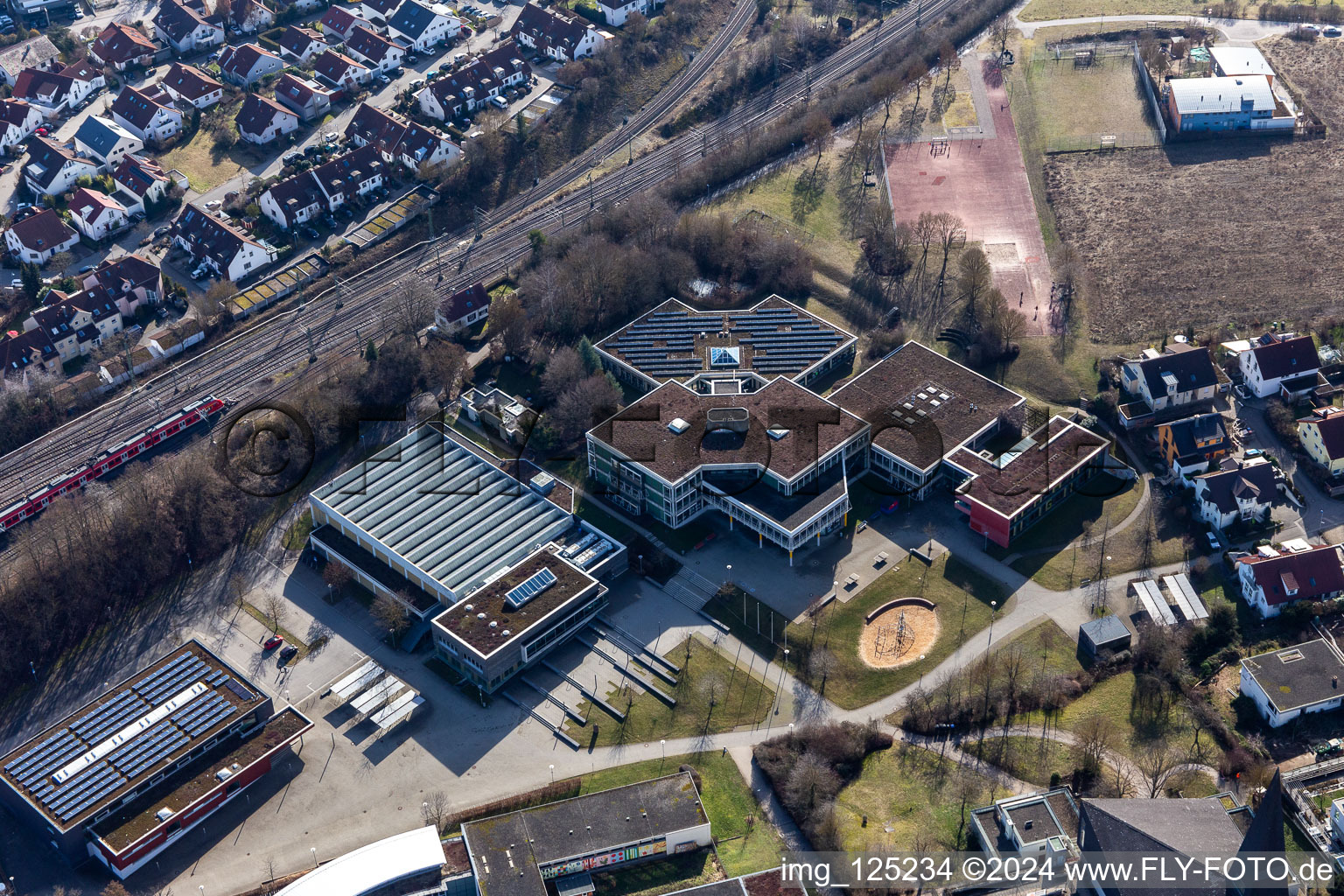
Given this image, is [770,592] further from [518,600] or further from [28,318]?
[28,318]

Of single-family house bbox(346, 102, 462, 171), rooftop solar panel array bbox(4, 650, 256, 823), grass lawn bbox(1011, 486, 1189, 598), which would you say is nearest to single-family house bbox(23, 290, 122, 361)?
single-family house bbox(346, 102, 462, 171)

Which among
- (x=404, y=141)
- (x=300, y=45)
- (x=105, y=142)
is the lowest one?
(x=404, y=141)

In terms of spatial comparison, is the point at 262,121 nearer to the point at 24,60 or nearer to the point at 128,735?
the point at 24,60

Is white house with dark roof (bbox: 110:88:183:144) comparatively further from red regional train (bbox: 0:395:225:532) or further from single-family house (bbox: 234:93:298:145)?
red regional train (bbox: 0:395:225:532)

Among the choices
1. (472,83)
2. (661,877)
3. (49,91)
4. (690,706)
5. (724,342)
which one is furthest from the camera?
(49,91)

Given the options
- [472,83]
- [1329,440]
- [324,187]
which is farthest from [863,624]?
[472,83]

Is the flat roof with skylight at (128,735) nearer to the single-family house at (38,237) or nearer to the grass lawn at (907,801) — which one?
the grass lawn at (907,801)

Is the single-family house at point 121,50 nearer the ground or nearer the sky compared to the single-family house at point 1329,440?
nearer the sky

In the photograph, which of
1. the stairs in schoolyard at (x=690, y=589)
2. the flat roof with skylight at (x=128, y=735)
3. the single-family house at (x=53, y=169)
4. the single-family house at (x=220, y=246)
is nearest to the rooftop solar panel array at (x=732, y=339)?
the stairs in schoolyard at (x=690, y=589)
